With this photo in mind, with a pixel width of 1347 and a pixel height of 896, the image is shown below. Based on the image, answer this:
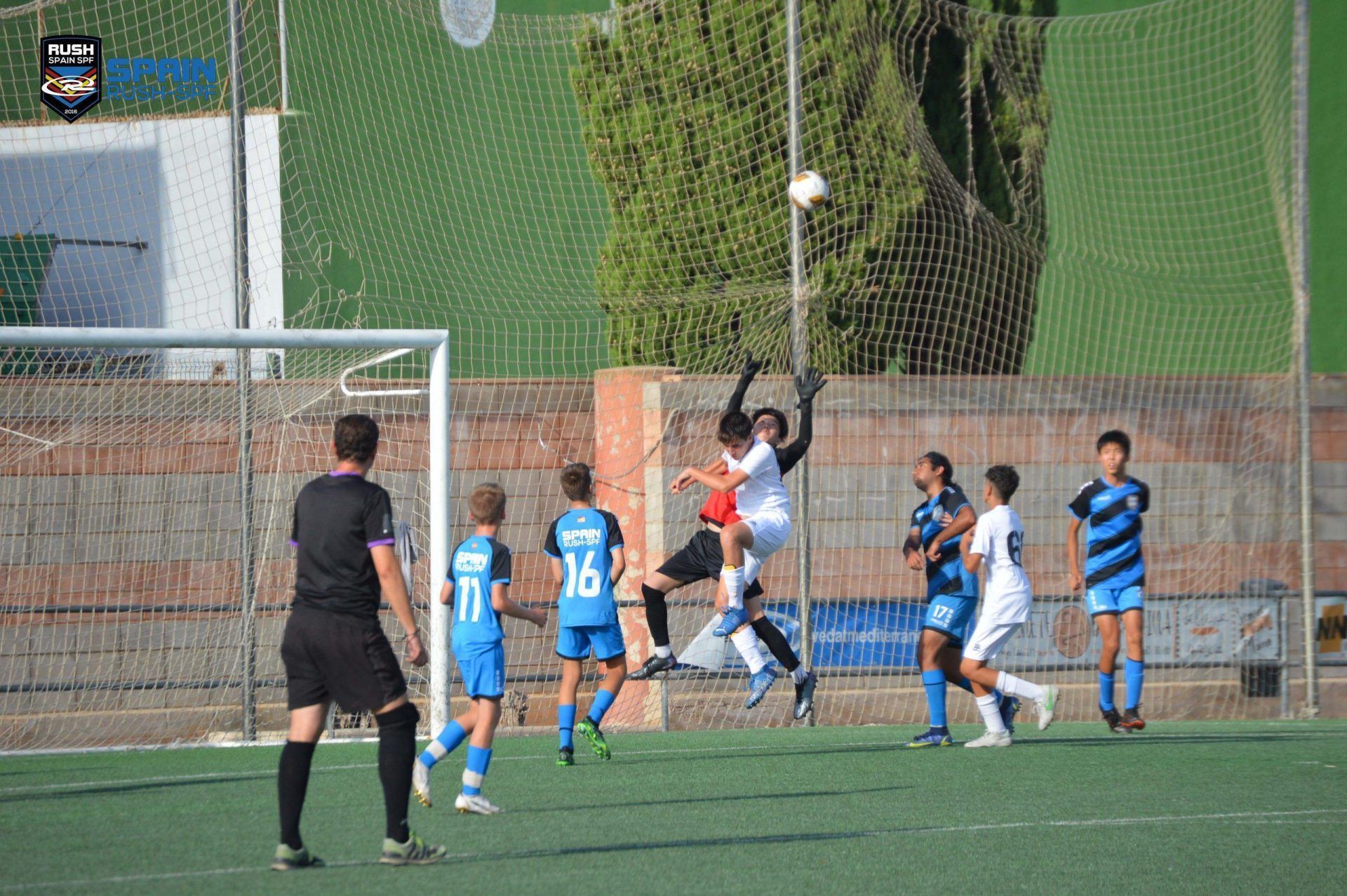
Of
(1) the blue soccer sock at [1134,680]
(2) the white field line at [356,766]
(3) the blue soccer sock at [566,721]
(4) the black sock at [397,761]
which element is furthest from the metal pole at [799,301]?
(4) the black sock at [397,761]

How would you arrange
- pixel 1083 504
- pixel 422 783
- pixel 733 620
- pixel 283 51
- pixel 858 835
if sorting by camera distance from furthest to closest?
pixel 283 51, pixel 1083 504, pixel 733 620, pixel 422 783, pixel 858 835

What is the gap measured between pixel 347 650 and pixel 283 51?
26.9 feet

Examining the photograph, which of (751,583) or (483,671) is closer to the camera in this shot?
(483,671)

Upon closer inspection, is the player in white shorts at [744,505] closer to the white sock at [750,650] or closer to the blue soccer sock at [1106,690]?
the white sock at [750,650]

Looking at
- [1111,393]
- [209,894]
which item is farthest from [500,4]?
[209,894]

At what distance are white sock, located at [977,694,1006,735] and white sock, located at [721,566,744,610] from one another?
1791 mm

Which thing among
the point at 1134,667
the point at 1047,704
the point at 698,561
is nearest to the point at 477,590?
the point at 698,561

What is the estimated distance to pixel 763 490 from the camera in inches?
356

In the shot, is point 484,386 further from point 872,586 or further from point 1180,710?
point 1180,710

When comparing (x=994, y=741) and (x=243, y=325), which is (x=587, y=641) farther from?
(x=243, y=325)

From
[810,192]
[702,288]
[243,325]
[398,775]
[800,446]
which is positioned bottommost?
[398,775]

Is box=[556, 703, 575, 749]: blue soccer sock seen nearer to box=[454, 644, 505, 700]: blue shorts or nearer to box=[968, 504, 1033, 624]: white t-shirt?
box=[454, 644, 505, 700]: blue shorts

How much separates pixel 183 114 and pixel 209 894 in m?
10.6

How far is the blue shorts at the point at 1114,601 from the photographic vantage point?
9953 mm
